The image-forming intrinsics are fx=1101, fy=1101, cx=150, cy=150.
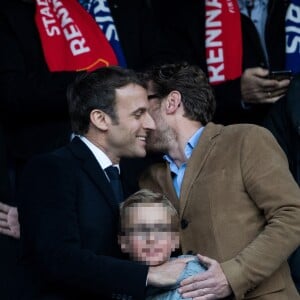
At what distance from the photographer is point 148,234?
374cm

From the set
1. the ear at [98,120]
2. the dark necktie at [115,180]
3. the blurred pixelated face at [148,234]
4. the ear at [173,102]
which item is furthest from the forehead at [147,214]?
the ear at [173,102]

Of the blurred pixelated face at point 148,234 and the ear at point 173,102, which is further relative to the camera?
the ear at point 173,102

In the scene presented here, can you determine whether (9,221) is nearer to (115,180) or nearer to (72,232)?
(115,180)

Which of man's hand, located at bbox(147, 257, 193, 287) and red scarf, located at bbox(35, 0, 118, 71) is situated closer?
man's hand, located at bbox(147, 257, 193, 287)

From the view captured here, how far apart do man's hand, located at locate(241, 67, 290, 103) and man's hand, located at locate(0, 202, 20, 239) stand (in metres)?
1.18

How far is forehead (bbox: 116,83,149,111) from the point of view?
4.08 m

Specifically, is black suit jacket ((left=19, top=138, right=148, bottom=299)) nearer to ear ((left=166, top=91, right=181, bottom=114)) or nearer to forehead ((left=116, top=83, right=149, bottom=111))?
forehead ((left=116, top=83, right=149, bottom=111))

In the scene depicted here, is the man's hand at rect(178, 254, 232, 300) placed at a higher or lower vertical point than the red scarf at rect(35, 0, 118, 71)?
lower

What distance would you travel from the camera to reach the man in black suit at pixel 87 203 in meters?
3.66

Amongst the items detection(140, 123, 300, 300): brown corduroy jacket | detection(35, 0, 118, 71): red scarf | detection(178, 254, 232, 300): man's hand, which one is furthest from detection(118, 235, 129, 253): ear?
detection(35, 0, 118, 71): red scarf

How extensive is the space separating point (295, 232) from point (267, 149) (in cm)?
33

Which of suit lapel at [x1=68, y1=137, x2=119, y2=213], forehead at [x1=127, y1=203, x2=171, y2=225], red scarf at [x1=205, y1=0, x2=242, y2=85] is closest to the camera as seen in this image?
forehead at [x1=127, y1=203, x2=171, y2=225]

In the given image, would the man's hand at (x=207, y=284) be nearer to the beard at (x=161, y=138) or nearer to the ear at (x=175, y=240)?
the ear at (x=175, y=240)

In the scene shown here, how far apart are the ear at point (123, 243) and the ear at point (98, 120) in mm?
441
